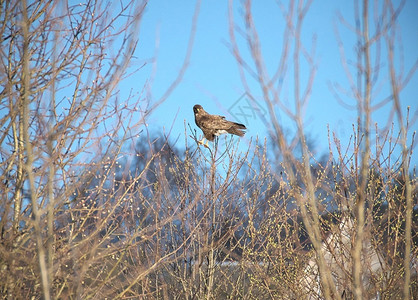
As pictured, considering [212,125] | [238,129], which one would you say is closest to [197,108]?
[212,125]

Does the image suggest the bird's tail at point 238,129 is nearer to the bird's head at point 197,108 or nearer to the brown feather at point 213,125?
the brown feather at point 213,125

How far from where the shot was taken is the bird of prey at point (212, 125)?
8328 millimetres

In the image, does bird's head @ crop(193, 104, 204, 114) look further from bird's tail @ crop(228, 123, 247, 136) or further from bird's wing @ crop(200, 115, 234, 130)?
bird's tail @ crop(228, 123, 247, 136)

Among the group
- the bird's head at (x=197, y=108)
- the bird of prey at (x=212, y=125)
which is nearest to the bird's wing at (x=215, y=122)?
the bird of prey at (x=212, y=125)

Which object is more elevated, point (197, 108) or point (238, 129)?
point (197, 108)

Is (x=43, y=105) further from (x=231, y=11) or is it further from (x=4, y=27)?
(x=231, y=11)

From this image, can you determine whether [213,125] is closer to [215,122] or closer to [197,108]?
[215,122]

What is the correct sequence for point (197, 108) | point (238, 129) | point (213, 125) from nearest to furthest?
point (238, 129) < point (213, 125) < point (197, 108)

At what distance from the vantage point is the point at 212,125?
28.5 ft

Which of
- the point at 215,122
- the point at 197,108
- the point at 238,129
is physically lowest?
the point at 238,129

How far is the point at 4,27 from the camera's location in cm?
423

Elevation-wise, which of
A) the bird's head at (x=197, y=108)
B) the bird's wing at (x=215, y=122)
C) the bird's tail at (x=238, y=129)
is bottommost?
the bird's tail at (x=238, y=129)

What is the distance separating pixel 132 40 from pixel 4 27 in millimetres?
1336

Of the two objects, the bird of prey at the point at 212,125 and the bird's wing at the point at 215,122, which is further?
the bird's wing at the point at 215,122
